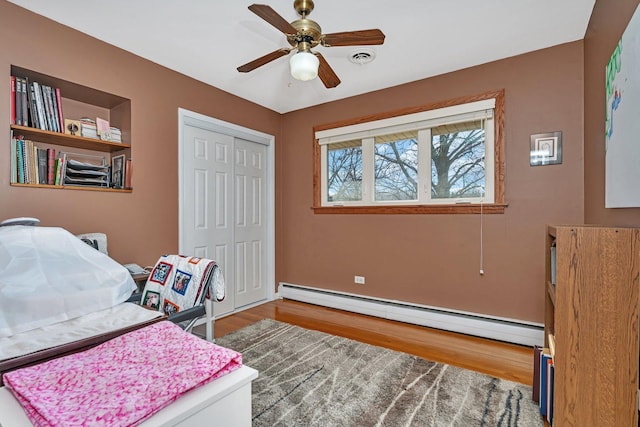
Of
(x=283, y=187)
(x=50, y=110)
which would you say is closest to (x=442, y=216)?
(x=283, y=187)

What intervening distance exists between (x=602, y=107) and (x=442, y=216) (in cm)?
148

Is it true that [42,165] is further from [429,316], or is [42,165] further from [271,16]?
[429,316]

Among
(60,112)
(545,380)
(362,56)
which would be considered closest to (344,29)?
(362,56)

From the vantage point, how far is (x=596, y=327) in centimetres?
130

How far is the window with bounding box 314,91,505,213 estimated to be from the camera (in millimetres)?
2928

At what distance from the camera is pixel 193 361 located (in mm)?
1066

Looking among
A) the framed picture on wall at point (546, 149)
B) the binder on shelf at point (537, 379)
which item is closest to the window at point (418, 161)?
the framed picture on wall at point (546, 149)

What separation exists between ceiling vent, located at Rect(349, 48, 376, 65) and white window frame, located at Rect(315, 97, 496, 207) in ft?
2.66

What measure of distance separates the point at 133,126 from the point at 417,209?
2842 mm

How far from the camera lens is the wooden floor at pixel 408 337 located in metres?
2.40

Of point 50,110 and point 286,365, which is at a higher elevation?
point 50,110

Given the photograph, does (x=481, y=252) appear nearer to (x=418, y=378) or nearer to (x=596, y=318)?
(x=418, y=378)

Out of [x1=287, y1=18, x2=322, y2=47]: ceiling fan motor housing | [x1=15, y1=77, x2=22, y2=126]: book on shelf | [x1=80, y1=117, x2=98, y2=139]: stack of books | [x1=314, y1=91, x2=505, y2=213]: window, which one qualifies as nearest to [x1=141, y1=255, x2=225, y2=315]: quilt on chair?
[x1=80, y1=117, x2=98, y2=139]: stack of books

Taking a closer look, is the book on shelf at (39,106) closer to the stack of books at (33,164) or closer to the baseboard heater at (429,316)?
the stack of books at (33,164)
